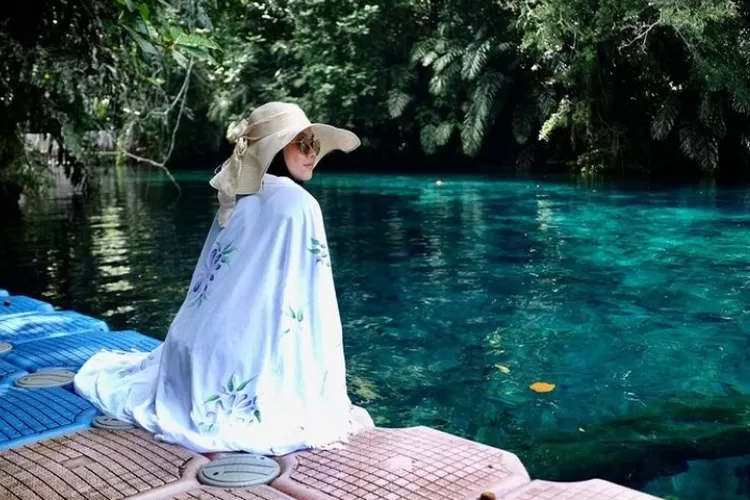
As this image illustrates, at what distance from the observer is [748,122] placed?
790 inches

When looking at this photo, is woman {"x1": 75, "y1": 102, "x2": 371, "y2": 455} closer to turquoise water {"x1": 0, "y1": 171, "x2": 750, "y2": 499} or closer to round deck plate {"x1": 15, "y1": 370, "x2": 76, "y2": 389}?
round deck plate {"x1": 15, "y1": 370, "x2": 76, "y2": 389}

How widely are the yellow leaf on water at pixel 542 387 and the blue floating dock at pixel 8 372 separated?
296cm

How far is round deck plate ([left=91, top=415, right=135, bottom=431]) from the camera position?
3.09m

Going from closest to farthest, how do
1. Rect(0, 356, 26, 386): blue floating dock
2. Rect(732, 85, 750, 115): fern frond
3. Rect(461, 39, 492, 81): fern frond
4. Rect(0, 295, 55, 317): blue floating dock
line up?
1. Rect(0, 356, 26, 386): blue floating dock
2. Rect(0, 295, 55, 317): blue floating dock
3. Rect(732, 85, 750, 115): fern frond
4. Rect(461, 39, 492, 81): fern frond

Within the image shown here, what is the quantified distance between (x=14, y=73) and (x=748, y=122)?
18461 mm

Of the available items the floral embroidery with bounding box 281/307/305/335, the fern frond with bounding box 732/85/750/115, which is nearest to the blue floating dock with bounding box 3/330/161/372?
the floral embroidery with bounding box 281/307/305/335

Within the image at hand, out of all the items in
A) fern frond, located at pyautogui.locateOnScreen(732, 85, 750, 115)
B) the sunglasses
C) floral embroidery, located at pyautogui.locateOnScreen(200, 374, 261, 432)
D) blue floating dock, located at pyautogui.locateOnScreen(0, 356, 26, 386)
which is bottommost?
blue floating dock, located at pyautogui.locateOnScreen(0, 356, 26, 386)

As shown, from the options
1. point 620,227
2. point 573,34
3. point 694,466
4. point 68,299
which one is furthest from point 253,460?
point 573,34

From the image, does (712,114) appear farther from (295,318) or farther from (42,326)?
(295,318)

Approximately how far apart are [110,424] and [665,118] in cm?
1909

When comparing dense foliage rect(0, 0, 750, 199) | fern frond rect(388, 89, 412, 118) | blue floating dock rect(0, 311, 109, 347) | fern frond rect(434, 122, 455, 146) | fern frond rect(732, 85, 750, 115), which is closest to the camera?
blue floating dock rect(0, 311, 109, 347)

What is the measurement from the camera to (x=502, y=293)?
7.67m

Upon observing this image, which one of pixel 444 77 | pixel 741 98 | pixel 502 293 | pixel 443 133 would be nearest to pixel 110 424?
pixel 502 293

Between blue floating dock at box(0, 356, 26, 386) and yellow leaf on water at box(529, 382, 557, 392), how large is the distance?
2.96 metres
